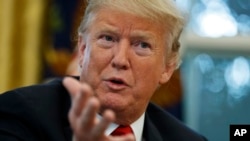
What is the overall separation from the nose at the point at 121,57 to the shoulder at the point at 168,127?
1.00ft

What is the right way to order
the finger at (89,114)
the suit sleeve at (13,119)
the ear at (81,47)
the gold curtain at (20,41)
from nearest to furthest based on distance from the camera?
1. the finger at (89,114)
2. the suit sleeve at (13,119)
3. the ear at (81,47)
4. the gold curtain at (20,41)

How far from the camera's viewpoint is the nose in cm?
192

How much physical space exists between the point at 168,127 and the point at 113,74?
0.34m

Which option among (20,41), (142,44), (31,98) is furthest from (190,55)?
(31,98)

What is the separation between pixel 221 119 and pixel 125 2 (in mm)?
2183

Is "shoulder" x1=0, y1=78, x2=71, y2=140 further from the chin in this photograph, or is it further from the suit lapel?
the suit lapel

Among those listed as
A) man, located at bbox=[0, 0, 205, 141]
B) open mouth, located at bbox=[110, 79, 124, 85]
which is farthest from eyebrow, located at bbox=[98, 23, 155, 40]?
open mouth, located at bbox=[110, 79, 124, 85]

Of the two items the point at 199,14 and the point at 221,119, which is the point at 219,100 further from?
the point at 199,14

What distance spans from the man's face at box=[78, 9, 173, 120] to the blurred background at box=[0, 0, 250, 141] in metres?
1.65

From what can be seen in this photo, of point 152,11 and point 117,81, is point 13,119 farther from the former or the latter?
point 152,11

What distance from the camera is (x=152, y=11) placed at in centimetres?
198

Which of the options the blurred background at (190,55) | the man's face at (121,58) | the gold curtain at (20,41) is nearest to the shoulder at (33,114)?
the man's face at (121,58)

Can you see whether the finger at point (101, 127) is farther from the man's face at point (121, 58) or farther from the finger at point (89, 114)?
the man's face at point (121, 58)

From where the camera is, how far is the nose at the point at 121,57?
1.92m
